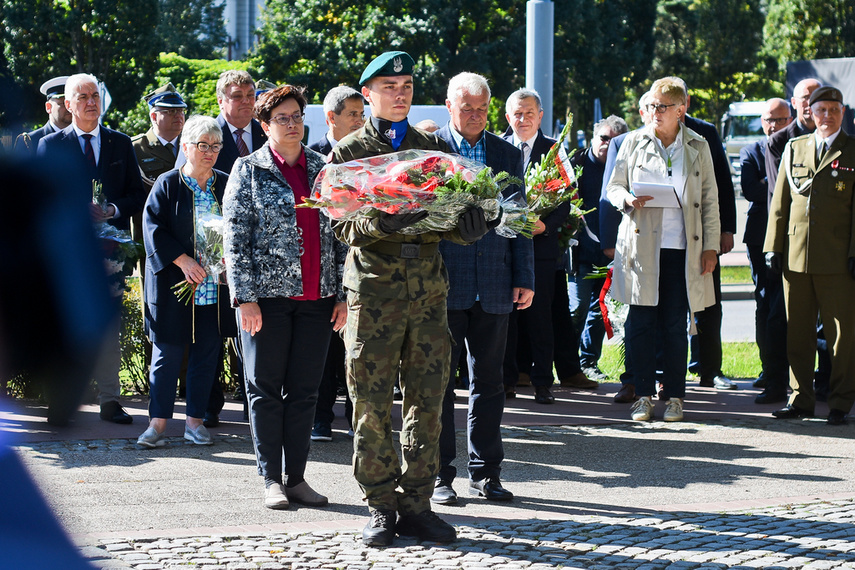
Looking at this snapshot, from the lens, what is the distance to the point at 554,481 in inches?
248

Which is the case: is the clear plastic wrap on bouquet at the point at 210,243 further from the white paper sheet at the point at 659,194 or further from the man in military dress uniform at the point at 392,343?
the white paper sheet at the point at 659,194

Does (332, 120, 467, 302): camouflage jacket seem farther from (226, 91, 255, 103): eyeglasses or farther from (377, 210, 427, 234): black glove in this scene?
(226, 91, 255, 103): eyeglasses

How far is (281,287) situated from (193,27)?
60.0 m

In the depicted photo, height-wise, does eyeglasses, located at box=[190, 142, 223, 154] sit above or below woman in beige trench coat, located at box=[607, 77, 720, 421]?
above

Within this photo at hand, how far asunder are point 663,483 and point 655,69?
5317cm

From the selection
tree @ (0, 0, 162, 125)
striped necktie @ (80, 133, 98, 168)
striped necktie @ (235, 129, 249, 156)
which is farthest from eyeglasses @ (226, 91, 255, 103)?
tree @ (0, 0, 162, 125)

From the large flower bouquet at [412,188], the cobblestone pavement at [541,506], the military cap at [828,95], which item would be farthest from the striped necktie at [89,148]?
the military cap at [828,95]

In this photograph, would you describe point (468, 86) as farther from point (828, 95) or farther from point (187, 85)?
point (187, 85)

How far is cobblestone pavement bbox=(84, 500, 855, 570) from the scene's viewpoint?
4.63m

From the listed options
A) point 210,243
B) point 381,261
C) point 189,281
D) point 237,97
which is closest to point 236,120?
point 237,97

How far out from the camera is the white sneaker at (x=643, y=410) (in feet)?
26.5

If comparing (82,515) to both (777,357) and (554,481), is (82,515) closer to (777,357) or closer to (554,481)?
(554,481)

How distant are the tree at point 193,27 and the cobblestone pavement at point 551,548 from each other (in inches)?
2079

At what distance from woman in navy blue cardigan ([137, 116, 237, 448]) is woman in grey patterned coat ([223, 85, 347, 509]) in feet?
4.86
